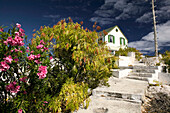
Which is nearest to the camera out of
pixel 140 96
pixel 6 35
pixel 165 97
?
pixel 6 35

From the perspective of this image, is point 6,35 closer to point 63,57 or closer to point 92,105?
point 63,57

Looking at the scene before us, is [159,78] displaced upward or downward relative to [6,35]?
downward

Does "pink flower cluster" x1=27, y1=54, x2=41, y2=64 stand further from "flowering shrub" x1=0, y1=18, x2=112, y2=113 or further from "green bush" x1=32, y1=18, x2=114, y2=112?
"green bush" x1=32, y1=18, x2=114, y2=112

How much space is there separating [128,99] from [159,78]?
20.3 feet

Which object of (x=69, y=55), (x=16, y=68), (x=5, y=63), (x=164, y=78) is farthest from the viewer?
(x=164, y=78)

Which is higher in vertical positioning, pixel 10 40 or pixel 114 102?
pixel 10 40

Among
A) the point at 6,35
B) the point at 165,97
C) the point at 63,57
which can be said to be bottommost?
the point at 165,97

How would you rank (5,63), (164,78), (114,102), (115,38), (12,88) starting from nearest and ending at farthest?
1. (5,63)
2. (12,88)
3. (114,102)
4. (164,78)
5. (115,38)

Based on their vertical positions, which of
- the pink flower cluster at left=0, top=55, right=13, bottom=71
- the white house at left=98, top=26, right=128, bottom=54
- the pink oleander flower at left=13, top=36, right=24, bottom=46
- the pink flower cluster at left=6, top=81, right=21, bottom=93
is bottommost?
the pink flower cluster at left=6, top=81, right=21, bottom=93

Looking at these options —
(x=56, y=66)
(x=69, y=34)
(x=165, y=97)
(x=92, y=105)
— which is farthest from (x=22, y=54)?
(x=165, y=97)

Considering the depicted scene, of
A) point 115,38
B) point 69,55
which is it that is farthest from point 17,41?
point 115,38

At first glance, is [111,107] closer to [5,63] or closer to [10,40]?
[5,63]

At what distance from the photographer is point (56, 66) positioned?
10.7ft

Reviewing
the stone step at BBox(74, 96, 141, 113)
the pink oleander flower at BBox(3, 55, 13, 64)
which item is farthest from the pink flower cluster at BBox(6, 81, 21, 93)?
the stone step at BBox(74, 96, 141, 113)
